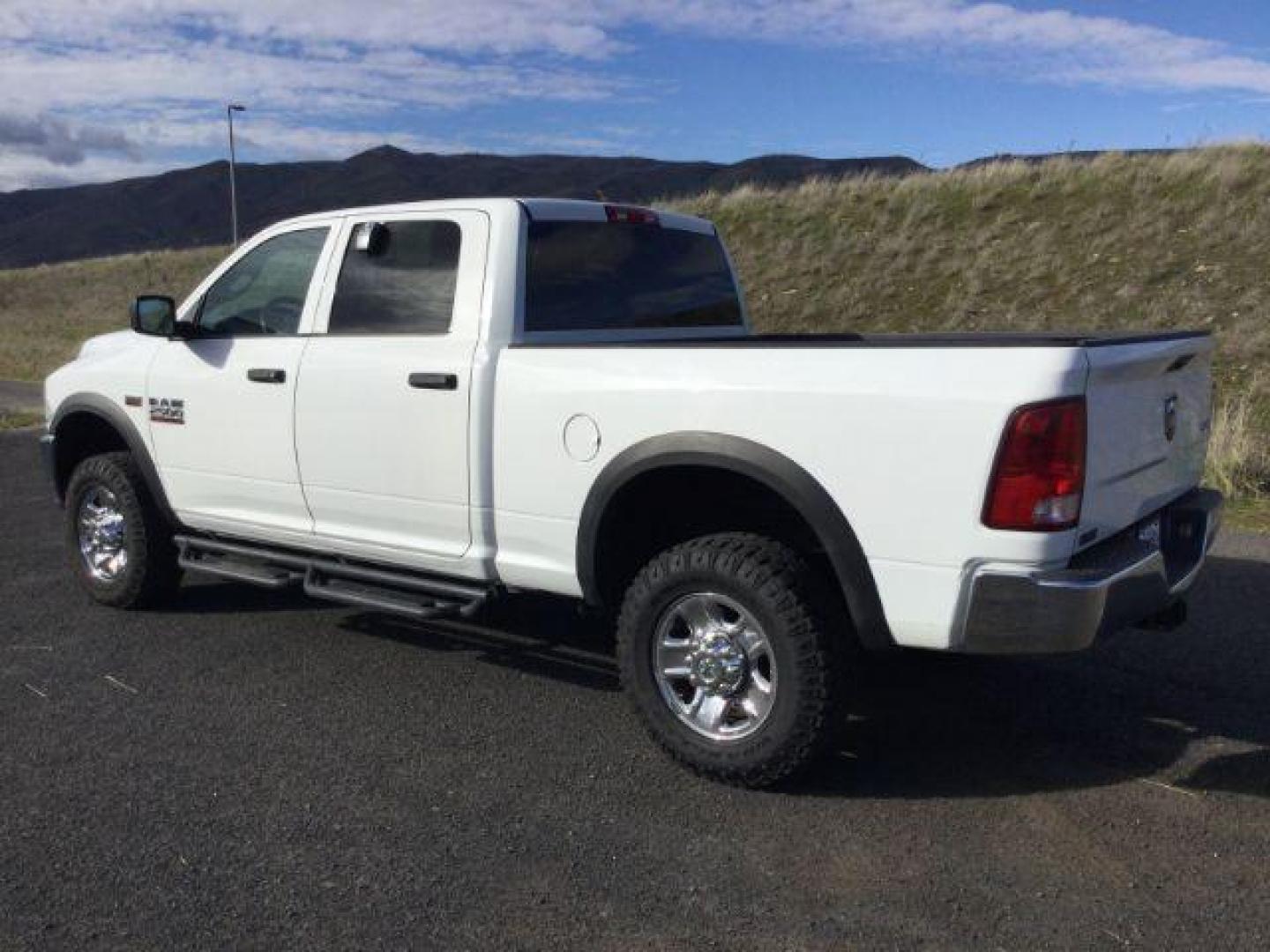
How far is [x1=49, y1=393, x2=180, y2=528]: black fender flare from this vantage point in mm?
6172

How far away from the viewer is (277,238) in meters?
5.80

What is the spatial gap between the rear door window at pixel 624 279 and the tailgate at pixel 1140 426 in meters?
2.20

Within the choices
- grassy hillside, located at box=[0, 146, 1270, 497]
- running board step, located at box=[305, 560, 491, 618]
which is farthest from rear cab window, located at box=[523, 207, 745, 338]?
grassy hillside, located at box=[0, 146, 1270, 497]

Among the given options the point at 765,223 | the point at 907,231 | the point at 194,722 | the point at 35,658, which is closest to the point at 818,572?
the point at 194,722

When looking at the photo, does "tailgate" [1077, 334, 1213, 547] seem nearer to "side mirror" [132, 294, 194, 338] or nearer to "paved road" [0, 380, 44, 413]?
"side mirror" [132, 294, 194, 338]

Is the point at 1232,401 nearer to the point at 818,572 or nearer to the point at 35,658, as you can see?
the point at 818,572

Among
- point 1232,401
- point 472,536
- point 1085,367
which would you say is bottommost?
point 1232,401

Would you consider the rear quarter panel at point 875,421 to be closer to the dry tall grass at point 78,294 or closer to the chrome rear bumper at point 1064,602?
the chrome rear bumper at point 1064,602

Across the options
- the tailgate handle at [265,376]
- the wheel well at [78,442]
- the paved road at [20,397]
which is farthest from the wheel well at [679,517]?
the paved road at [20,397]

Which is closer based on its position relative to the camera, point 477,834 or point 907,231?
point 477,834

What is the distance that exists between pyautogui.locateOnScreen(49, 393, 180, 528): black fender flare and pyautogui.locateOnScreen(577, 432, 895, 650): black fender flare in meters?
2.89

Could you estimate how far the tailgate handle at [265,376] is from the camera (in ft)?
17.8

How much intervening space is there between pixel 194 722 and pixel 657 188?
113154 mm

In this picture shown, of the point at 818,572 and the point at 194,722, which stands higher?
the point at 818,572
